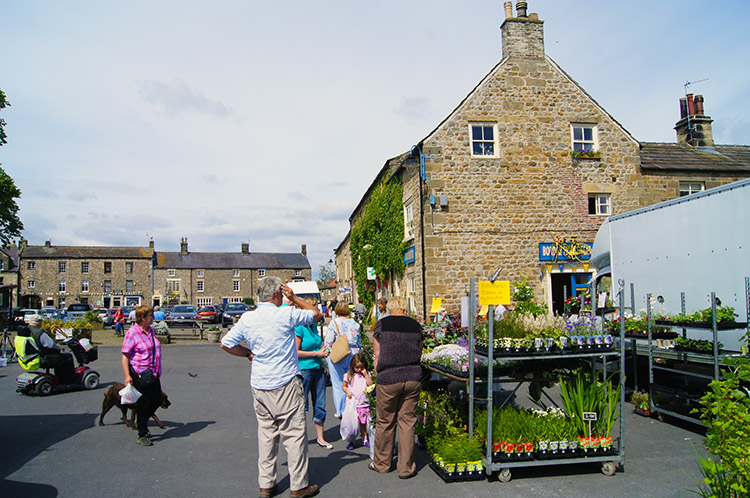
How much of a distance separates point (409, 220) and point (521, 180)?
14.1 feet

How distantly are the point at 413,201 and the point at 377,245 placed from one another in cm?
602

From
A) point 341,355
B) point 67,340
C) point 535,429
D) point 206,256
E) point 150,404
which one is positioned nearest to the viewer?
point 535,429

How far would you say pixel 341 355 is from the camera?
674 centimetres

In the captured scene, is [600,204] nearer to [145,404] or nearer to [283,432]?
[145,404]

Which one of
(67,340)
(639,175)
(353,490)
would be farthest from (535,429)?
(639,175)

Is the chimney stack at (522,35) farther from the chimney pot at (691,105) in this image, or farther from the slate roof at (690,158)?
the chimney pot at (691,105)

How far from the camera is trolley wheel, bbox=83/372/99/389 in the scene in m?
11.5

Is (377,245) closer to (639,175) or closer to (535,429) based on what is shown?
(639,175)

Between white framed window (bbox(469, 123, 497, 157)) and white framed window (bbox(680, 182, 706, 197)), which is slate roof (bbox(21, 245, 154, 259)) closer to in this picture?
white framed window (bbox(469, 123, 497, 157))

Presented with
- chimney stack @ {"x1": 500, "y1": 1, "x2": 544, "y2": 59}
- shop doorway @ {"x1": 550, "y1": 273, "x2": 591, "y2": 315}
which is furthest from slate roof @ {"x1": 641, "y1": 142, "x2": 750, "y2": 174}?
chimney stack @ {"x1": 500, "y1": 1, "x2": 544, "y2": 59}

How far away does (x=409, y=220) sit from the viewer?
2000 cm

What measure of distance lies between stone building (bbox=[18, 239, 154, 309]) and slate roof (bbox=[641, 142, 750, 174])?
65.7m

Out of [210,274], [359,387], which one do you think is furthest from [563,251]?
[210,274]

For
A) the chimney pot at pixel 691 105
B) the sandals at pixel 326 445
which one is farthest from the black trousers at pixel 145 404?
the chimney pot at pixel 691 105
